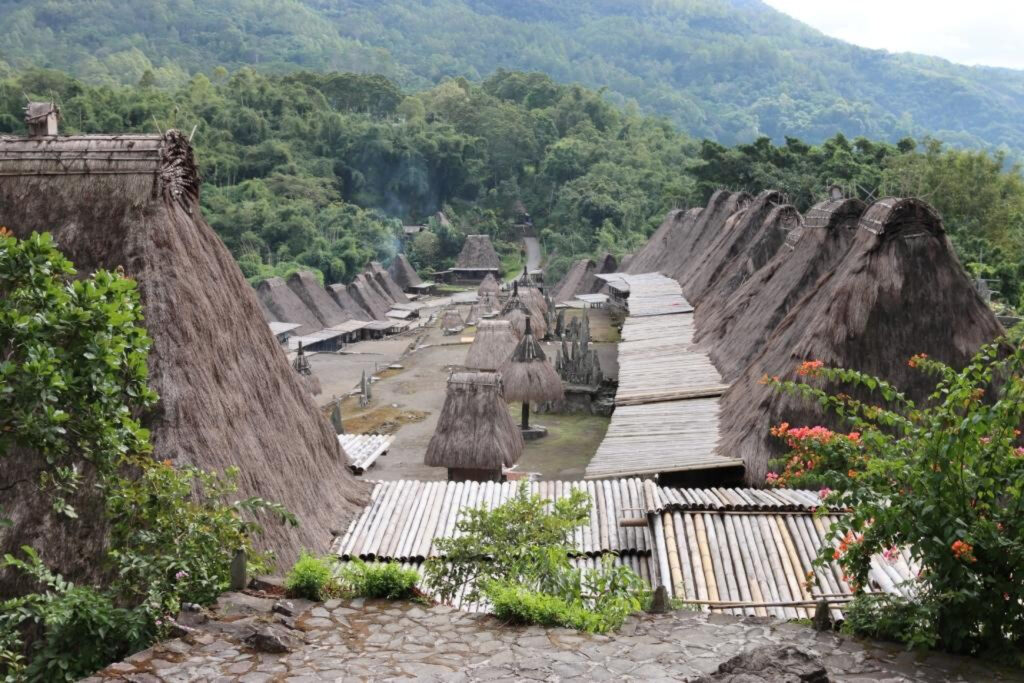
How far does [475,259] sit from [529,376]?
118 ft

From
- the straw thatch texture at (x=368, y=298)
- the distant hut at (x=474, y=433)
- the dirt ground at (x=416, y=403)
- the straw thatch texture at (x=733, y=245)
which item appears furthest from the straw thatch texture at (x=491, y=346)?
Result: the straw thatch texture at (x=368, y=298)

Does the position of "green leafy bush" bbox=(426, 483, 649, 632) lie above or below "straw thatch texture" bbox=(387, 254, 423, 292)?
above

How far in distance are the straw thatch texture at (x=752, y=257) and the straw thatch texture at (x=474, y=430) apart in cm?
710

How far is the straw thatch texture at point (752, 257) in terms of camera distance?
21.3 meters

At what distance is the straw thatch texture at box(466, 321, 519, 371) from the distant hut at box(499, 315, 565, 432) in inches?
120

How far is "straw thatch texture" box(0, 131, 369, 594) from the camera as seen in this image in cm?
737

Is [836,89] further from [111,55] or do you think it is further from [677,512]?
[677,512]

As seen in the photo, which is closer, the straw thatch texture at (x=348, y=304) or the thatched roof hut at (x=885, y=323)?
the thatched roof hut at (x=885, y=323)

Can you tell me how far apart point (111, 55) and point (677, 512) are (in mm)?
122431

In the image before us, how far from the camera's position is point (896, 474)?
5.14 m

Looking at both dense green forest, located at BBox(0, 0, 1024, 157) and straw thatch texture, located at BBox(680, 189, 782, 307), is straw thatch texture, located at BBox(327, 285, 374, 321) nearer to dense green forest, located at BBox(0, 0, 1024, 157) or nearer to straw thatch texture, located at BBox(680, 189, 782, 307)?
straw thatch texture, located at BBox(680, 189, 782, 307)

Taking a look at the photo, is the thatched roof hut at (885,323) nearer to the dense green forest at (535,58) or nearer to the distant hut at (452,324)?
the distant hut at (452,324)

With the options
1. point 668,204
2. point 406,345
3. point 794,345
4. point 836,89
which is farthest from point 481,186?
point 836,89

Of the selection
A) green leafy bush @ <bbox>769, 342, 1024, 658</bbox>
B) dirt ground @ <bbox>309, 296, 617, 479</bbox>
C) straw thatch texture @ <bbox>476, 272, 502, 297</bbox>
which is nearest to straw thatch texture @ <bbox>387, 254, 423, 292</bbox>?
straw thatch texture @ <bbox>476, 272, 502, 297</bbox>
